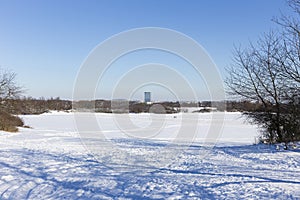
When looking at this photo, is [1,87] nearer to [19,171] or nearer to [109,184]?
[19,171]

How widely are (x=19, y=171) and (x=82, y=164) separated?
167 centimetres

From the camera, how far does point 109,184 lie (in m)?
5.46

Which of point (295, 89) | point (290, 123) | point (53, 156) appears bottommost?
point (53, 156)

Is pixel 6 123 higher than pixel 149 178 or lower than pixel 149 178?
higher

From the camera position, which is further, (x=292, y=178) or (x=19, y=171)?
(x=19, y=171)

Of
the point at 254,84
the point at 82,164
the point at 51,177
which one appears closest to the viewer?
the point at 51,177

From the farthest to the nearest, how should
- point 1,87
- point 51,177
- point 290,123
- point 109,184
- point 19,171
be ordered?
1. point 1,87
2. point 290,123
3. point 19,171
4. point 51,177
5. point 109,184

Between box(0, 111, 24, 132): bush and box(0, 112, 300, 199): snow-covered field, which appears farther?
box(0, 111, 24, 132): bush

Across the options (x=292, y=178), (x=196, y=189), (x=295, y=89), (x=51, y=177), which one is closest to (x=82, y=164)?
(x=51, y=177)

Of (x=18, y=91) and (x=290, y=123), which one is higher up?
(x=18, y=91)

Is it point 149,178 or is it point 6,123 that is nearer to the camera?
point 149,178

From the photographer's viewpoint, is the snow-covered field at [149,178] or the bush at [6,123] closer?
the snow-covered field at [149,178]

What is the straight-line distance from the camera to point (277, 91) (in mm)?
11109

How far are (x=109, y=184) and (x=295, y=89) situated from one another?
740cm
